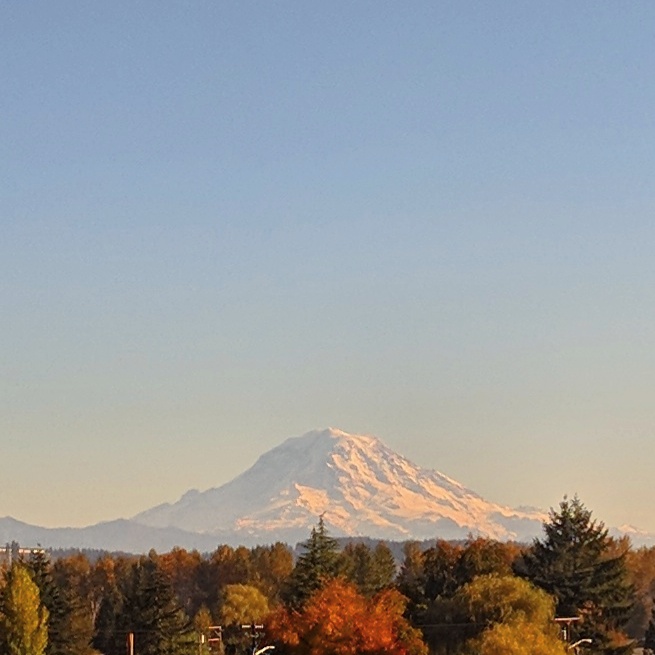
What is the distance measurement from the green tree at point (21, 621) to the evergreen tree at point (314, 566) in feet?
49.0

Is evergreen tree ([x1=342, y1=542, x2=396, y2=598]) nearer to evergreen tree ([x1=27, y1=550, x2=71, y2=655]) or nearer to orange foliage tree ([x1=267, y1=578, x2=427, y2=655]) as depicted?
evergreen tree ([x1=27, y1=550, x2=71, y2=655])

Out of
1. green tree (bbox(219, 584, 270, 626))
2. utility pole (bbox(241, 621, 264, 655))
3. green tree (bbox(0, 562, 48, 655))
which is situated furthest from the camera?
green tree (bbox(219, 584, 270, 626))

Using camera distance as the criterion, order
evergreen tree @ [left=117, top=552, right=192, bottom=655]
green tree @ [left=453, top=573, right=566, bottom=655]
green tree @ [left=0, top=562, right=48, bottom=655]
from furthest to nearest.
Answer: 1. evergreen tree @ [left=117, top=552, right=192, bottom=655]
2. green tree @ [left=0, top=562, right=48, bottom=655]
3. green tree @ [left=453, top=573, right=566, bottom=655]

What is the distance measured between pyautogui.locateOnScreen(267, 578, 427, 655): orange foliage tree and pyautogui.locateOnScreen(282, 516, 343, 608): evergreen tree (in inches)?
407

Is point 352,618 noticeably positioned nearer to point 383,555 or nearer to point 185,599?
point 383,555

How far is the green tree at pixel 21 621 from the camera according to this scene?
297ft

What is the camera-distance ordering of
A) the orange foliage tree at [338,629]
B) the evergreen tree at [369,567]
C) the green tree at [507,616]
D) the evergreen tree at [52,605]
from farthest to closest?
1. the evergreen tree at [369,567]
2. the evergreen tree at [52,605]
3. the orange foliage tree at [338,629]
4. the green tree at [507,616]

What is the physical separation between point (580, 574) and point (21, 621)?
35012mm

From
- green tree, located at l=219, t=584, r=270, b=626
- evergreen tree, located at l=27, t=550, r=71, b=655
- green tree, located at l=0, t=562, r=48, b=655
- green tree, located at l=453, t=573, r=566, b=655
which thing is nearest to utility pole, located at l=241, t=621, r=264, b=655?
green tree, located at l=453, t=573, r=566, b=655

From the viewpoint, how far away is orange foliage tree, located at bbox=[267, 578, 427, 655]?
81.2 metres

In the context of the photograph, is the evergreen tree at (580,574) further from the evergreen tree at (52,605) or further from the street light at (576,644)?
the evergreen tree at (52,605)

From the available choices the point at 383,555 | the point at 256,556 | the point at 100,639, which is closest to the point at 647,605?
the point at 383,555

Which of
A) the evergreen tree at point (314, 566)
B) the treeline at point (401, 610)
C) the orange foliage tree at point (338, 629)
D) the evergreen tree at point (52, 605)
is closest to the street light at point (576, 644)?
the treeline at point (401, 610)

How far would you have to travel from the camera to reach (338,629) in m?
81.8
